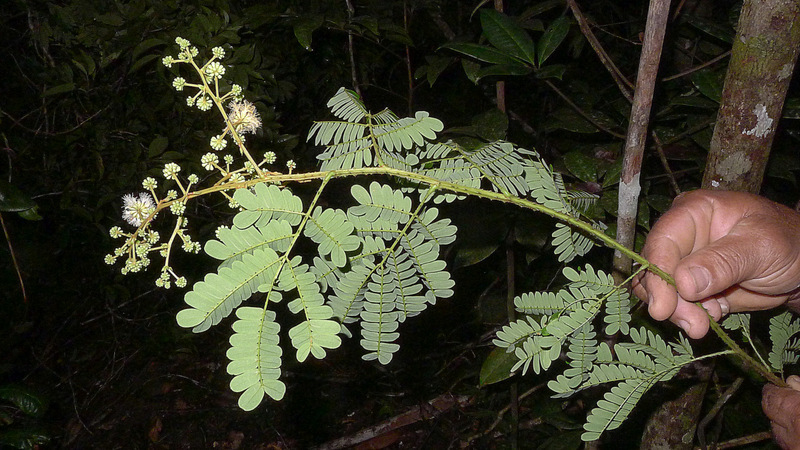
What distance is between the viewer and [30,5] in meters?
3.17

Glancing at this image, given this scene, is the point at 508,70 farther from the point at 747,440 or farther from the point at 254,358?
the point at 747,440

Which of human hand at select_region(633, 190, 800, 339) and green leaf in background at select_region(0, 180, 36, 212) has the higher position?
human hand at select_region(633, 190, 800, 339)

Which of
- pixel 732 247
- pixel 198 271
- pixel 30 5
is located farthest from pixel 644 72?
pixel 30 5

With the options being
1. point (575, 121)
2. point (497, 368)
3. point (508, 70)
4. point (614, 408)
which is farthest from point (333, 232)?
point (575, 121)

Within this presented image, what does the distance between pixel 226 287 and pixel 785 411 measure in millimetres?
1519

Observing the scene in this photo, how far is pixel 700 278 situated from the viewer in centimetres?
113

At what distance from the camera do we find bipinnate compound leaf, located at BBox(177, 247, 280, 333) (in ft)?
2.73

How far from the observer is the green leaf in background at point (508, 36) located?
2000 millimetres

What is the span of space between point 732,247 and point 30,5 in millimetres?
3962

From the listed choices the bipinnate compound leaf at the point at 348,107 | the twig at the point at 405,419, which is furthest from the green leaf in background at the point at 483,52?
the twig at the point at 405,419

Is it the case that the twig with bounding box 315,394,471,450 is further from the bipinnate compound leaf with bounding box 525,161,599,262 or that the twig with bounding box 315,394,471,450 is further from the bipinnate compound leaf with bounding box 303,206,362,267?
the bipinnate compound leaf with bounding box 303,206,362,267

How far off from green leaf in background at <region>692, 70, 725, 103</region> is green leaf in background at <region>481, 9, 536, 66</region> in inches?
28.2

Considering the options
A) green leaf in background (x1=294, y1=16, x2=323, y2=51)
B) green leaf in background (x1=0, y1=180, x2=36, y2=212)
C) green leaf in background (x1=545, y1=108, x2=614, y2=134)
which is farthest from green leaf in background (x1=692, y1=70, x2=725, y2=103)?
green leaf in background (x1=0, y1=180, x2=36, y2=212)

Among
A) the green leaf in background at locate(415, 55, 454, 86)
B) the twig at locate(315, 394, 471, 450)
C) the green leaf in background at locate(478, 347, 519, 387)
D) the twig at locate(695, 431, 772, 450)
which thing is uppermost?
the green leaf in background at locate(415, 55, 454, 86)
